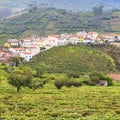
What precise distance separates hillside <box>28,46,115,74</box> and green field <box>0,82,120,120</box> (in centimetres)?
3216

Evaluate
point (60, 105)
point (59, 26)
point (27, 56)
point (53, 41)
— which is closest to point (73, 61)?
point (27, 56)

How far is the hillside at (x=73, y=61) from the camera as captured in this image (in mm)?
100062

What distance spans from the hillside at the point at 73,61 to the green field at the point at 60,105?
106 feet

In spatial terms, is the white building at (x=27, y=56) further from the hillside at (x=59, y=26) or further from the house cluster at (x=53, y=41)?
the hillside at (x=59, y=26)

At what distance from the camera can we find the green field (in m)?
44.8

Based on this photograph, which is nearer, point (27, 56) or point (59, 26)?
point (27, 56)

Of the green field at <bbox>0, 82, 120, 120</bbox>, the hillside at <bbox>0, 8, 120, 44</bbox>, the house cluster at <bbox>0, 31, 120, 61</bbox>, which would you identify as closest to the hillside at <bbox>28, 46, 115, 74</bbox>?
the house cluster at <bbox>0, 31, 120, 61</bbox>

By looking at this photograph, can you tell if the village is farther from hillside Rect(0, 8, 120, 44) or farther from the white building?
hillside Rect(0, 8, 120, 44)

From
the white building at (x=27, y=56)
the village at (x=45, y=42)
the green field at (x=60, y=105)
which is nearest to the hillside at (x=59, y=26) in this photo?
the village at (x=45, y=42)

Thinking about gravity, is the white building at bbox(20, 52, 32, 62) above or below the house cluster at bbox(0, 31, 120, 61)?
below

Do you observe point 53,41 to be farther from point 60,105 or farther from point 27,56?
point 60,105

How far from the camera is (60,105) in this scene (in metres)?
52.7

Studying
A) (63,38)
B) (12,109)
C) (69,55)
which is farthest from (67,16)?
(12,109)

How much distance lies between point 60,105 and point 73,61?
51116 mm
